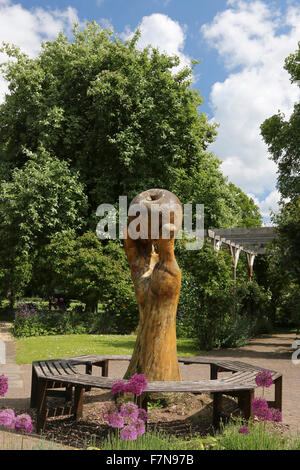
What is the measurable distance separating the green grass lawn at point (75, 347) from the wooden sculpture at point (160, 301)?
489 cm

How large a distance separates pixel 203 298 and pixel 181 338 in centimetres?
353

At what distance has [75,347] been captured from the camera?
1155cm

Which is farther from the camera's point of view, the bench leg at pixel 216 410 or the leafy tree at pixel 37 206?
the leafy tree at pixel 37 206

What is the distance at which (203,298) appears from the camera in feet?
42.5

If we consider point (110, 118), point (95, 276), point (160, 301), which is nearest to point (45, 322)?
point (95, 276)

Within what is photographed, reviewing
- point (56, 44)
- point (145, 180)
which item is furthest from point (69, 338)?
point (56, 44)

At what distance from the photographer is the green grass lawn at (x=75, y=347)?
10.3 m

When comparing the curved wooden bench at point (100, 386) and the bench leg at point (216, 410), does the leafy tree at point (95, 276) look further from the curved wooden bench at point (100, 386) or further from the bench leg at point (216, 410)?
the bench leg at point (216, 410)

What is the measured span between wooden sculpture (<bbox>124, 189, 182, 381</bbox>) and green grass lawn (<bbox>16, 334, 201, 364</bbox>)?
4.89 metres

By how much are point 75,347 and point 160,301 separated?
6680 mm

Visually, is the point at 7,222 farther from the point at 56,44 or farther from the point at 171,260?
the point at 171,260

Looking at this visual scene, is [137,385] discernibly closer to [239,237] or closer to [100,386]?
[100,386]

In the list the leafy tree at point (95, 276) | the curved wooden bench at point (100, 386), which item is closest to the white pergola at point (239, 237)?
the leafy tree at point (95, 276)

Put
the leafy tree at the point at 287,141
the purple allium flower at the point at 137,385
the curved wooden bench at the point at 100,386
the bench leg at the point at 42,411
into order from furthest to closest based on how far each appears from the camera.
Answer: the leafy tree at the point at 287,141 → the bench leg at the point at 42,411 → the curved wooden bench at the point at 100,386 → the purple allium flower at the point at 137,385
